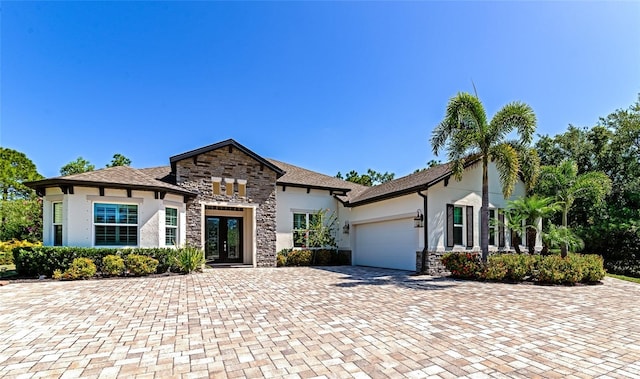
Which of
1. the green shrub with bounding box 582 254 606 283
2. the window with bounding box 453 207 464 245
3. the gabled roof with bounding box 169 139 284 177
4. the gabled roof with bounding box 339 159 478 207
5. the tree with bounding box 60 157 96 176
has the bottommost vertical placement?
the green shrub with bounding box 582 254 606 283

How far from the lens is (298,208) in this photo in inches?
715

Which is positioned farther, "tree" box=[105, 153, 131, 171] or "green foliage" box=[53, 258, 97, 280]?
"tree" box=[105, 153, 131, 171]

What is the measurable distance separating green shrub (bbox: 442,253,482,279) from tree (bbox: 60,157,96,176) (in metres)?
33.1

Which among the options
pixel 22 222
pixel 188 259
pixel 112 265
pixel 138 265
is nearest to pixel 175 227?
pixel 188 259

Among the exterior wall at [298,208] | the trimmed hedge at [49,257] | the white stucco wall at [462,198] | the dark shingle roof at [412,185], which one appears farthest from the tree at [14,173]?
the white stucco wall at [462,198]

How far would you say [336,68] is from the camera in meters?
15.5

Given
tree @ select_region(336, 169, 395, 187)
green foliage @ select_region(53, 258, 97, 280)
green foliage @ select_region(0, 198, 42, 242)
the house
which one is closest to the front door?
the house

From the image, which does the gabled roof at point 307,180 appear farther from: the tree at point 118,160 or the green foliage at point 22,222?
the tree at point 118,160

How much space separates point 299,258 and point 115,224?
8.47 m

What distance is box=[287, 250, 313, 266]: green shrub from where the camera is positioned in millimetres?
17281

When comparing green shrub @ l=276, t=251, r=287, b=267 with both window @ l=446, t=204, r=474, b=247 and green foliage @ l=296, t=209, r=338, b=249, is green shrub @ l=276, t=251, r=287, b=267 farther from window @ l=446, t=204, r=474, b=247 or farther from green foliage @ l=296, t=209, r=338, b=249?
window @ l=446, t=204, r=474, b=247

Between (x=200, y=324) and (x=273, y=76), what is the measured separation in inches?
504

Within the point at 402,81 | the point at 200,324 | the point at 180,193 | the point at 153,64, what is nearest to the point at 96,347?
the point at 200,324

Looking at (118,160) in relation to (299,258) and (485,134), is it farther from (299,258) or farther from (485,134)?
(485,134)
